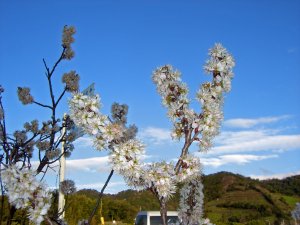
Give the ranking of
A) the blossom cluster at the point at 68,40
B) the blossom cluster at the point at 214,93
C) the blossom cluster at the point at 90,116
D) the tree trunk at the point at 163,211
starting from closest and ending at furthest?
the tree trunk at the point at 163,211
the blossom cluster at the point at 90,116
the blossom cluster at the point at 214,93
the blossom cluster at the point at 68,40

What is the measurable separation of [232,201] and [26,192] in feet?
98.8

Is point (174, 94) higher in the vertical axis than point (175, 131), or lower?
higher

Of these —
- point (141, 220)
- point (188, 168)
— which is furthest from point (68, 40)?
point (141, 220)

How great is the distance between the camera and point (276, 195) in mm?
33219

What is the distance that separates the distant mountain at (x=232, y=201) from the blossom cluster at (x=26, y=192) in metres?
12.0

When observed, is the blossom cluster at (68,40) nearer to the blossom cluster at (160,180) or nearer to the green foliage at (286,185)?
the blossom cluster at (160,180)

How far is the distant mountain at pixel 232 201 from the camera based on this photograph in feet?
65.0

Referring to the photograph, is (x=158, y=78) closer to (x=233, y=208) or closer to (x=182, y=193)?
(x=182, y=193)

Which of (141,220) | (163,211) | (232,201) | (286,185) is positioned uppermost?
(286,185)

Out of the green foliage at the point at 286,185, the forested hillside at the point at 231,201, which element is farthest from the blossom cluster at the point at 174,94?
the green foliage at the point at 286,185

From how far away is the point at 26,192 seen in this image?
8.87 ft

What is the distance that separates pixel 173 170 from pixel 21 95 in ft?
5.80

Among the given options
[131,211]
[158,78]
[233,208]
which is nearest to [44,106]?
[158,78]

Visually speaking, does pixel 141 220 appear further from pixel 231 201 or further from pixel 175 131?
pixel 231 201
